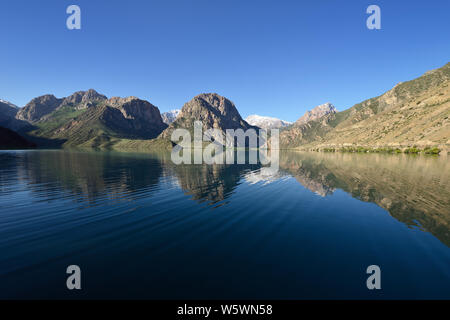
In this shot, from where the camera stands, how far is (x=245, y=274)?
1094cm

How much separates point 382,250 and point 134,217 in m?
22.3
